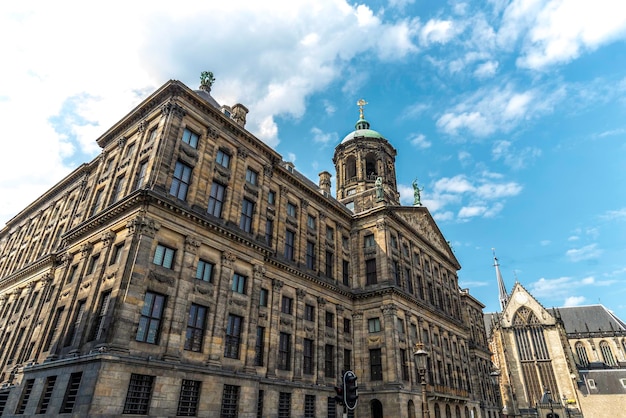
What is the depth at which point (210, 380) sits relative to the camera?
2078cm

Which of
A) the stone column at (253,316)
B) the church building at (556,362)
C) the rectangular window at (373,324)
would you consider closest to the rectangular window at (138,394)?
the stone column at (253,316)

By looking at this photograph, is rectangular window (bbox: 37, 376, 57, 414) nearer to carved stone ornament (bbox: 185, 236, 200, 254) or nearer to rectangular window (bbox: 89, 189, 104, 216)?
carved stone ornament (bbox: 185, 236, 200, 254)

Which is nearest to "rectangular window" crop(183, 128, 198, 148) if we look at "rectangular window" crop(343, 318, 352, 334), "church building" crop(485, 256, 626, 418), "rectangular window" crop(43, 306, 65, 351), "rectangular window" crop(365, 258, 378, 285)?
"rectangular window" crop(43, 306, 65, 351)

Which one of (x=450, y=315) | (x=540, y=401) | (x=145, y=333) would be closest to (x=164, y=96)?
(x=145, y=333)

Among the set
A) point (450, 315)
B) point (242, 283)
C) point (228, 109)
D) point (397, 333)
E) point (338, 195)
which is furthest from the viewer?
point (338, 195)

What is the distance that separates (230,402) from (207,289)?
6.62 m

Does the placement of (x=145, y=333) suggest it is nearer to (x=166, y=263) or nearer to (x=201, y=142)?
(x=166, y=263)

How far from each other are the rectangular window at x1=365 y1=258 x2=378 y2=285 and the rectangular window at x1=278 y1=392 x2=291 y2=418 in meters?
14.4

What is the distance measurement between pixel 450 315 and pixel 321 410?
25.5 m

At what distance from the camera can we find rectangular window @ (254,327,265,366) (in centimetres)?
2555

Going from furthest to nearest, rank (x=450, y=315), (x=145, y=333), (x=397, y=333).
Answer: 1. (x=450, y=315)
2. (x=397, y=333)
3. (x=145, y=333)

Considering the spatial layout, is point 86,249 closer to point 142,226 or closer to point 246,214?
point 142,226

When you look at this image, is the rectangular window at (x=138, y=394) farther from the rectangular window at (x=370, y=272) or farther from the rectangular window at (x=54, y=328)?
the rectangular window at (x=370, y=272)

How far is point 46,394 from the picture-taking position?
19.6 metres
